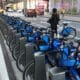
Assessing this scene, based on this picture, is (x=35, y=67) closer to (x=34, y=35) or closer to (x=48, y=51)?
(x=48, y=51)

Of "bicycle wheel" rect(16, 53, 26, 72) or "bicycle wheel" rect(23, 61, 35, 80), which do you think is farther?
"bicycle wheel" rect(16, 53, 26, 72)

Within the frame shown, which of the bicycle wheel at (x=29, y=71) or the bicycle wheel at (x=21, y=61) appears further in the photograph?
the bicycle wheel at (x=21, y=61)

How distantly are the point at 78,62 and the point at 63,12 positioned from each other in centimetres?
4418

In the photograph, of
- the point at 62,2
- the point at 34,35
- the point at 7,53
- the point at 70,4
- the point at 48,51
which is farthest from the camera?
the point at 62,2

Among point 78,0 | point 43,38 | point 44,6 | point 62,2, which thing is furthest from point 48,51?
point 44,6

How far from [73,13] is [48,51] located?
1540 inches

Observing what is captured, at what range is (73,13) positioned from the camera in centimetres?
4716

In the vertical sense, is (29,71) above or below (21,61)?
above

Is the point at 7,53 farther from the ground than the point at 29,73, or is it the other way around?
the point at 29,73

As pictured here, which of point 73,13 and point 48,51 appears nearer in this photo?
point 48,51

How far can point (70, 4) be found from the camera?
50250 mm

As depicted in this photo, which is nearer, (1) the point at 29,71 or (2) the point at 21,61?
(1) the point at 29,71

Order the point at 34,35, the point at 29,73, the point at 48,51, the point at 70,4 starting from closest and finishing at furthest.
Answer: the point at 29,73
the point at 48,51
the point at 34,35
the point at 70,4

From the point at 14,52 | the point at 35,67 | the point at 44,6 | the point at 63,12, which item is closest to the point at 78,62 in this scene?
the point at 35,67
